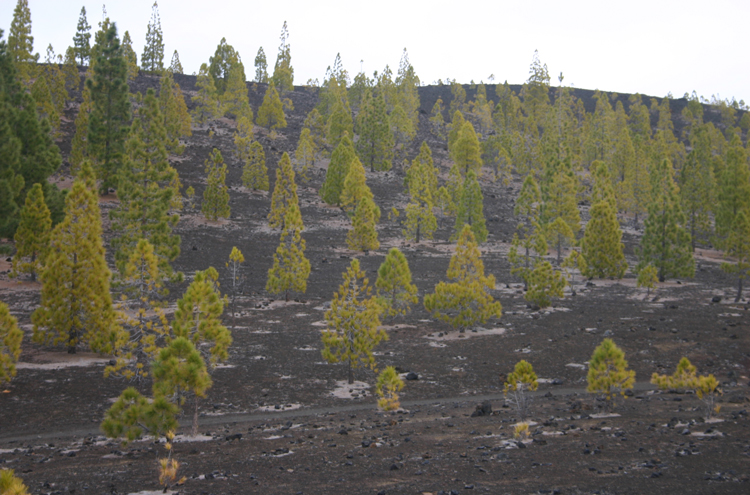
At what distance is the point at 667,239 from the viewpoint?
39.5 metres

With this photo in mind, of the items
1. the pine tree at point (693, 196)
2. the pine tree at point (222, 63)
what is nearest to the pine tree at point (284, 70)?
the pine tree at point (222, 63)

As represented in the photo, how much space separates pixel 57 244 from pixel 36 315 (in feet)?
8.82

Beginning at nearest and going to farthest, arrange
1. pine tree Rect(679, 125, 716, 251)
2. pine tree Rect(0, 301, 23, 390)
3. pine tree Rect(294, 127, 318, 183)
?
pine tree Rect(0, 301, 23, 390), pine tree Rect(679, 125, 716, 251), pine tree Rect(294, 127, 318, 183)

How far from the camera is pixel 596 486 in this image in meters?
8.59

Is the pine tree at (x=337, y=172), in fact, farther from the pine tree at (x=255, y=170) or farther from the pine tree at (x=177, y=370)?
the pine tree at (x=177, y=370)

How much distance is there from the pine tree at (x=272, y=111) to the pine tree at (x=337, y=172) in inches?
945

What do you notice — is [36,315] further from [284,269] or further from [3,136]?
[3,136]

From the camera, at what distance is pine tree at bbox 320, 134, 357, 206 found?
2322 inches

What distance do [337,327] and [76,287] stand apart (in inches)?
399

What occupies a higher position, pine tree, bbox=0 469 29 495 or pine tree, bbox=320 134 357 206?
pine tree, bbox=320 134 357 206

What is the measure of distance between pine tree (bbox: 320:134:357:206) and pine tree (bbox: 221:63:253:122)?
87.8ft

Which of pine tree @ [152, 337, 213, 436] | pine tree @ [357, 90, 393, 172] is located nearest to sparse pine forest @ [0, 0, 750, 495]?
pine tree @ [152, 337, 213, 436]

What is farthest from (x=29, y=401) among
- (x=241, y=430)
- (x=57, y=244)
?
(x=241, y=430)

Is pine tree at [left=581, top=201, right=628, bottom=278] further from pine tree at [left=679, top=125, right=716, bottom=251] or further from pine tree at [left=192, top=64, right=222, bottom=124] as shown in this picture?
pine tree at [left=192, top=64, right=222, bottom=124]
